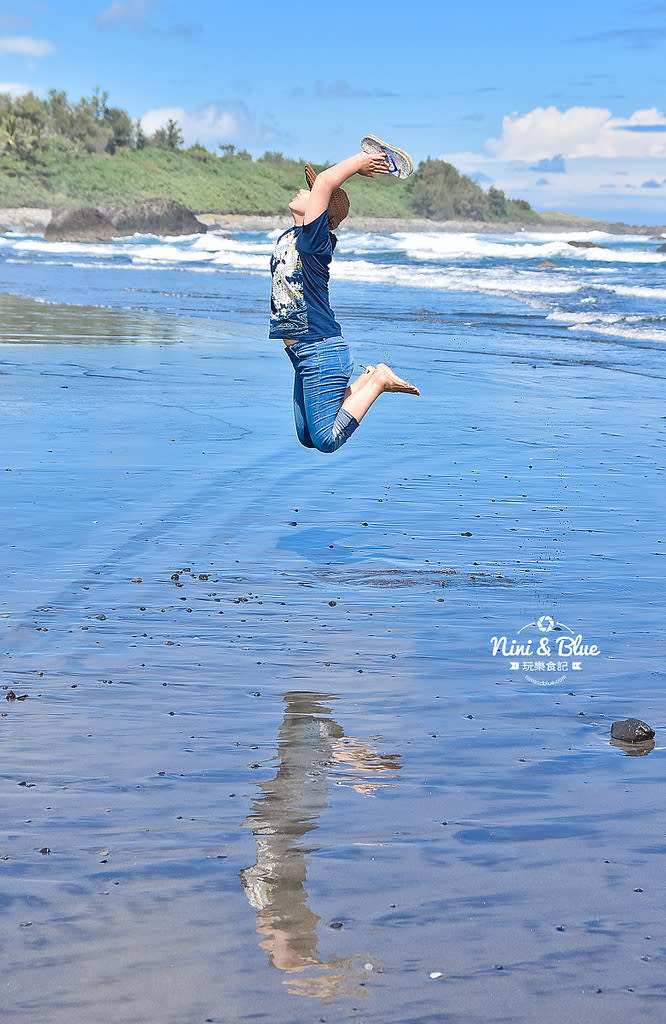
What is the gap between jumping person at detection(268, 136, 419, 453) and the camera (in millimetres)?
5203

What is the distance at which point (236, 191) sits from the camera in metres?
126

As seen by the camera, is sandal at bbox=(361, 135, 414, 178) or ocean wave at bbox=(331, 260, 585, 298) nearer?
sandal at bbox=(361, 135, 414, 178)

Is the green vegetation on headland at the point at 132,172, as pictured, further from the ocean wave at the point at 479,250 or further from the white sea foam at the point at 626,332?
the white sea foam at the point at 626,332

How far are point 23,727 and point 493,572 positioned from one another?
286 cm

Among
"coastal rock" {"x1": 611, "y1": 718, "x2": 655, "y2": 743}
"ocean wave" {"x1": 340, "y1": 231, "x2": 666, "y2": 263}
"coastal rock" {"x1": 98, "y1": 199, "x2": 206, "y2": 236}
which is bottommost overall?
"coastal rock" {"x1": 611, "y1": 718, "x2": 655, "y2": 743}

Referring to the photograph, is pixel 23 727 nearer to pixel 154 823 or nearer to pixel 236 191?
pixel 154 823

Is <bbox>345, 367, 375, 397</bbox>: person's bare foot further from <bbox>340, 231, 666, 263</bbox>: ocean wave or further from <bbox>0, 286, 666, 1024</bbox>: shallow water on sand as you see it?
<bbox>340, 231, 666, 263</bbox>: ocean wave

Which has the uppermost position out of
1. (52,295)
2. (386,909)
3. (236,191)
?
(236,191)

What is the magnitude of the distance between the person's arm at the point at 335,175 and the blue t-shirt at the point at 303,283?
5cm

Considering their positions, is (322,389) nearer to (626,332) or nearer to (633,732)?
(633,732)

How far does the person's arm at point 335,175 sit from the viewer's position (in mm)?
5176

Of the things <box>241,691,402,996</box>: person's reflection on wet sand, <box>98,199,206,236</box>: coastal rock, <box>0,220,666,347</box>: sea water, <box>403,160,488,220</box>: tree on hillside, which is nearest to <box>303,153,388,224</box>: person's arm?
<box>241,691,402,996</box>: person's reflection on wet sand

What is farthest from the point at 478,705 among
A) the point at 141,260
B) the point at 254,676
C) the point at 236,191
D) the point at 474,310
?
the point at 236,191

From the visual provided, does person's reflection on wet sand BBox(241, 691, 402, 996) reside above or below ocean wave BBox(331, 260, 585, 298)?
below
